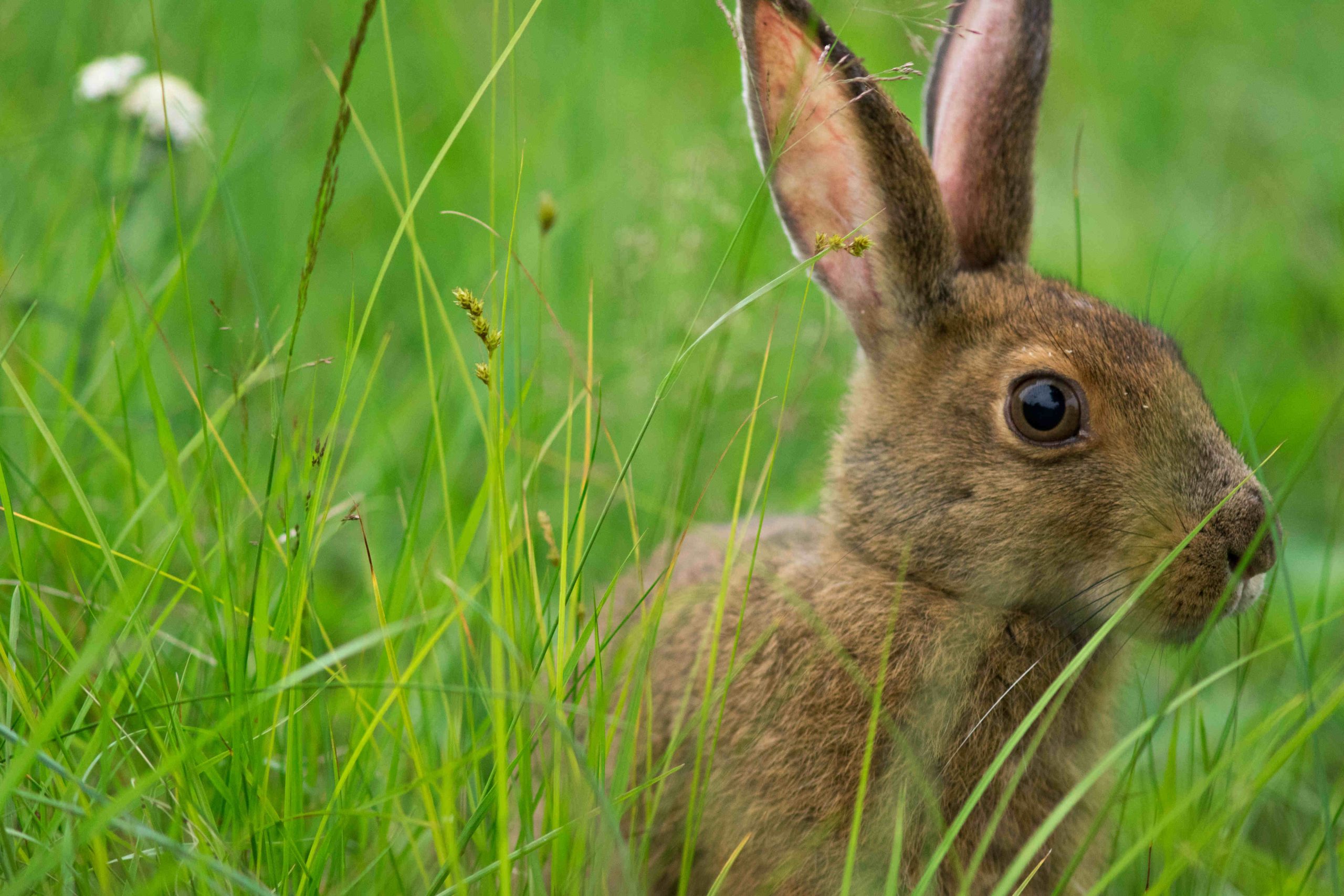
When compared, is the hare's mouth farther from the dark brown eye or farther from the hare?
the dark brown eye

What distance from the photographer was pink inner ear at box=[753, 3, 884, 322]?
9.55ft

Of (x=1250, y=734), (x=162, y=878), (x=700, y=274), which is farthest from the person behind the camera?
(x=700, y=274)

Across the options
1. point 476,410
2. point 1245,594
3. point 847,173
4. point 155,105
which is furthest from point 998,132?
point 155,105

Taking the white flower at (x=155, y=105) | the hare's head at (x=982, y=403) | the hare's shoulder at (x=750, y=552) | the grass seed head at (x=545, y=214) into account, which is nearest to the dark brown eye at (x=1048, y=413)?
the hare's head at (x=982, y=403)

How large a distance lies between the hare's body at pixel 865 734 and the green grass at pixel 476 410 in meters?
0.12

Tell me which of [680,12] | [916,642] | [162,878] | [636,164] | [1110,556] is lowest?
[162,878]

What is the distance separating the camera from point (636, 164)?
5.23 metres

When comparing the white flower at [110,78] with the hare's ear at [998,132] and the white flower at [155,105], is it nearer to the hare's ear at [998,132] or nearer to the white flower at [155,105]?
the white flower at [155,105]

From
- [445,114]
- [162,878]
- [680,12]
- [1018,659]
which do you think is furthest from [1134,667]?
[680,12]

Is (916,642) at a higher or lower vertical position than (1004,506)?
lower

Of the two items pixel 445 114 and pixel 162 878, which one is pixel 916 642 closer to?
pixel 162 878

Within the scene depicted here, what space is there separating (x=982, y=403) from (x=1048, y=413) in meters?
0.16

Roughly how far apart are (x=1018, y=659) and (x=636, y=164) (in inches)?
120

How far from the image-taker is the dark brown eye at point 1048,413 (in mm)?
2877
